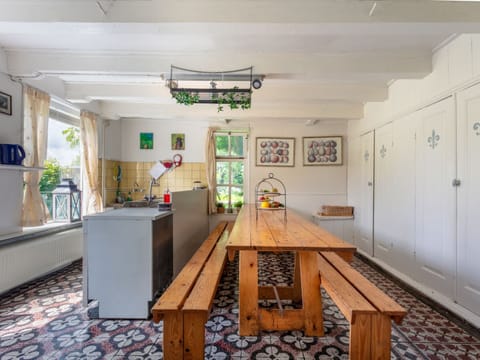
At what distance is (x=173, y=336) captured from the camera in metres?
1.56

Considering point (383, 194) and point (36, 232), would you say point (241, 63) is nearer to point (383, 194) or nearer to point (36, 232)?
point (383, 194)

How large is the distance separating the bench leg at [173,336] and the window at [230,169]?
12.8 ft

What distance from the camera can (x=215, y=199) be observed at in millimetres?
5254

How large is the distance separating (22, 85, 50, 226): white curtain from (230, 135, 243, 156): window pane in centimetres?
318

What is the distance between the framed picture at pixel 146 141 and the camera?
533 cm

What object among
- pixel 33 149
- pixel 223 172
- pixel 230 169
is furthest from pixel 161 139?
pixel 33 149

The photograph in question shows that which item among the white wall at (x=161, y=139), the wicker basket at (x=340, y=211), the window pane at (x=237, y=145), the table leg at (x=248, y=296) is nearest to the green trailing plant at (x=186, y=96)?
the table leg at (x=248, y=296)

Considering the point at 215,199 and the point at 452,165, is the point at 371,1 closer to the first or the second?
the point at 452,165

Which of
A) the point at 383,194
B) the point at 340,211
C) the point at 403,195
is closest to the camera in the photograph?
the point at 403,195

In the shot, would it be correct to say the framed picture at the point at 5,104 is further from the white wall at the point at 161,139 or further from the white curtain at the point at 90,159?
the white wall at the point at 161,139

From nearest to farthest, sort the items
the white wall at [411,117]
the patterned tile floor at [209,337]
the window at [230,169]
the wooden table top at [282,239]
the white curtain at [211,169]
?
the wooden table top at [282,239] < the patterned tile floor at [209,337] < the white wall at [411,117] < the white curtain at [211,169] < the window at [230,169]

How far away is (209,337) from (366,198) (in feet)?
11.3

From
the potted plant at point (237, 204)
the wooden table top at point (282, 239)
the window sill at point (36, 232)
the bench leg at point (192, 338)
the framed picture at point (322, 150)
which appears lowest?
the bench leg at point (192, 338)

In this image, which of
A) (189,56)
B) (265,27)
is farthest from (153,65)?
(265,27)
